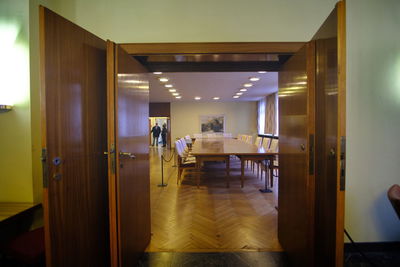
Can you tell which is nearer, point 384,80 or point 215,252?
point 384,80

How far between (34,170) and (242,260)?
202cm

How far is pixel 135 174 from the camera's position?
158 centimetres

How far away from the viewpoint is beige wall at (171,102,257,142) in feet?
33.3

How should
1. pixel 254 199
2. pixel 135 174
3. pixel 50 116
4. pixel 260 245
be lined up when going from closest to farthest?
pixel 50 116 → pixel 135 174 → pixel 260 245 → pixel 254 199

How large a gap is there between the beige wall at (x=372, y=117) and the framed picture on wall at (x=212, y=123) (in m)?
8.50

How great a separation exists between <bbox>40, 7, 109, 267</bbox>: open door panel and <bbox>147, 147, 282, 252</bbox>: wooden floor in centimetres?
84

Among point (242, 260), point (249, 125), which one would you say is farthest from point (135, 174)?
point (249, 125)

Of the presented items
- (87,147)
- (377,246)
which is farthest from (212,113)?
(87,147)

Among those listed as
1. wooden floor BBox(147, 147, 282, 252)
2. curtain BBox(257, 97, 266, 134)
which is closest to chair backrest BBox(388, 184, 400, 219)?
wooden floor BBox(147, 147, 282, 252)

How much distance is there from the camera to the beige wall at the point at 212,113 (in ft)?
33.3

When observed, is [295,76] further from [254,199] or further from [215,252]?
[254,199]

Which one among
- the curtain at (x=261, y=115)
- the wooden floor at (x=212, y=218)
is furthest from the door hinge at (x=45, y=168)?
A: the curtain at (x=261, y=115)

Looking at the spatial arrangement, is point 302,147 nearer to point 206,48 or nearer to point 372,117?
point 372,117

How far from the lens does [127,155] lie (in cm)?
138
